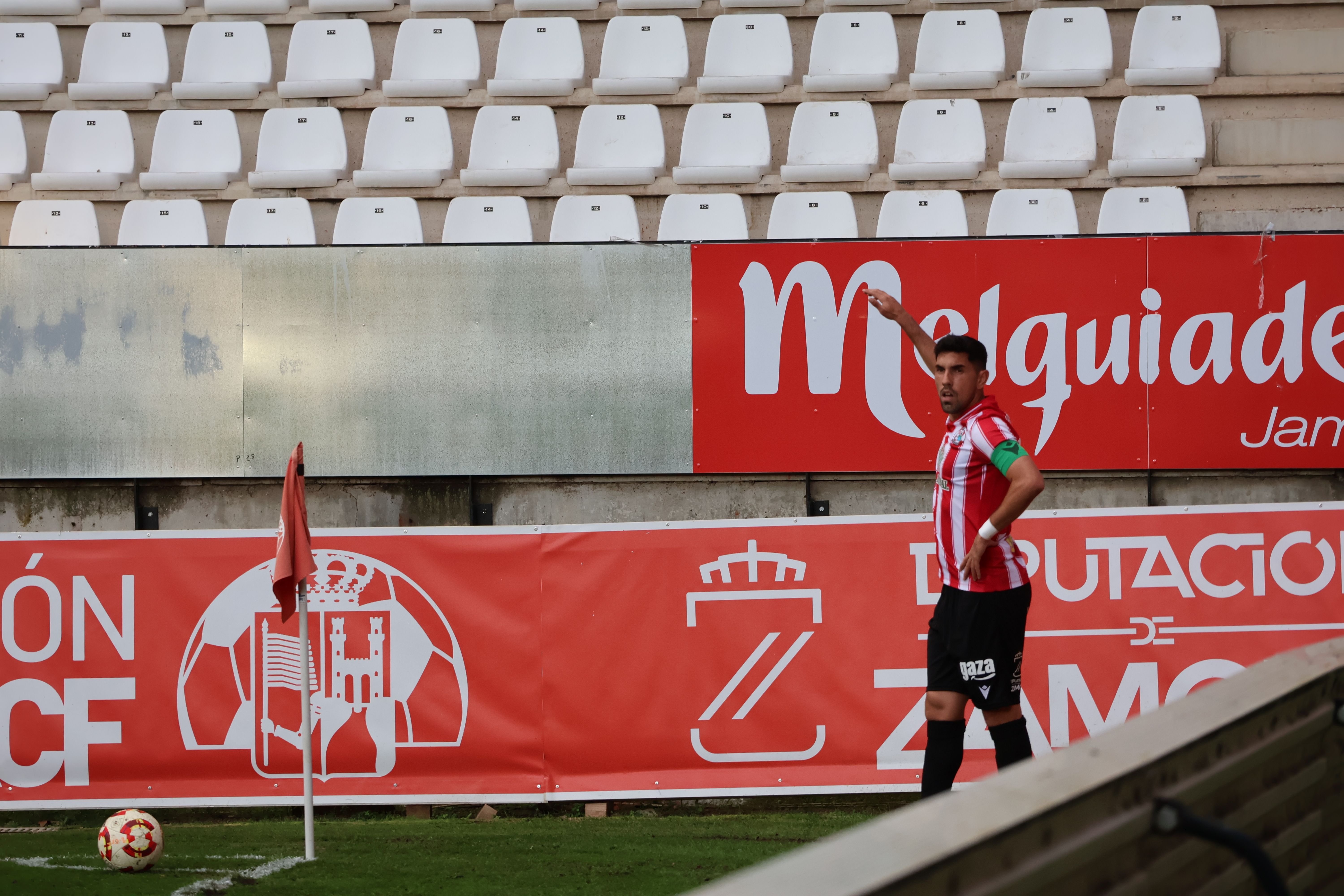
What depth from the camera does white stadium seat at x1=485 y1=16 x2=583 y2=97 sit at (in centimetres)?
848

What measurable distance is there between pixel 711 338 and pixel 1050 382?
206 cm

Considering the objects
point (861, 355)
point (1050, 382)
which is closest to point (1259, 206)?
point (1050, 382)

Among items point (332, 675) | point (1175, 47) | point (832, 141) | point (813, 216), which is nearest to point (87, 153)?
point (332, 675)

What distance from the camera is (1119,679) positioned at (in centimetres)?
577

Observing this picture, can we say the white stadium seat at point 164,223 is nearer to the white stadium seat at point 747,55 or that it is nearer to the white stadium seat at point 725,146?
the white stadium seat at point 725,146

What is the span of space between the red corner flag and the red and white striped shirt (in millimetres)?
2645

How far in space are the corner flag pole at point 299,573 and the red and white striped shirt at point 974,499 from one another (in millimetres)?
2650

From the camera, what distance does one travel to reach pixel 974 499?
4094mm

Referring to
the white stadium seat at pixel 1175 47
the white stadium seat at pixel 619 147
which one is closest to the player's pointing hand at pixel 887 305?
the white stadium seat at pixel 619 147

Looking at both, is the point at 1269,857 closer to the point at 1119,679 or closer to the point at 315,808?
the point at 1119,679

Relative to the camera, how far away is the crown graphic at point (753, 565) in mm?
5879

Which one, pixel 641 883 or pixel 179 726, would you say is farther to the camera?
pixel 179 726

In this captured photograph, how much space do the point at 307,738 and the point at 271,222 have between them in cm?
431

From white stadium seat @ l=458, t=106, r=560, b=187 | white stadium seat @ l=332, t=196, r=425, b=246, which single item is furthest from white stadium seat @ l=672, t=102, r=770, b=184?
white stadium seat @ l=332, t=196, r=425, b=246
